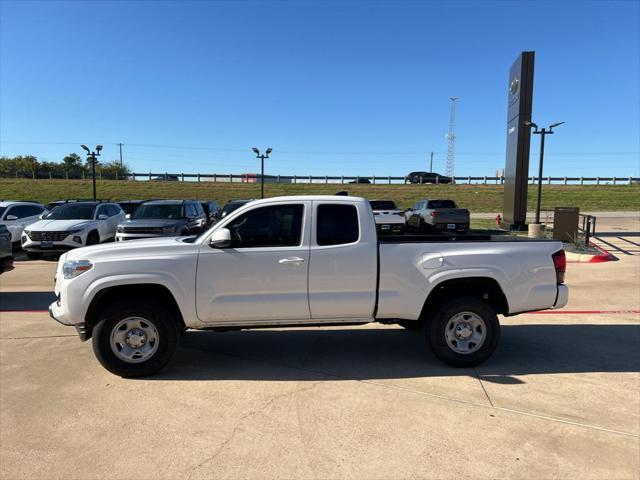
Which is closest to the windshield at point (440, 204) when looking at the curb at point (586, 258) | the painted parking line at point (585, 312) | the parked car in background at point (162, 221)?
the curb at point (586, 258)

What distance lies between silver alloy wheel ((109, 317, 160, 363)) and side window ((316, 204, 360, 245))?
1.90m

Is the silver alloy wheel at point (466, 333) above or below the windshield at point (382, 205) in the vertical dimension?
below

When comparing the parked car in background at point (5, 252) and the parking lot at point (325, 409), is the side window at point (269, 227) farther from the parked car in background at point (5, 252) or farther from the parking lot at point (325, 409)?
the parked car in background at point (5, 252)

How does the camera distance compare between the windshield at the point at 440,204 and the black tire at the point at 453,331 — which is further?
the windshield at the point at 440,204

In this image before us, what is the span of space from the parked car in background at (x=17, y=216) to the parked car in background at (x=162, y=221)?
12.0 ft

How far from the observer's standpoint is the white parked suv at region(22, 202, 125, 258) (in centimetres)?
1208

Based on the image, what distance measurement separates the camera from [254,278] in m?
4.41

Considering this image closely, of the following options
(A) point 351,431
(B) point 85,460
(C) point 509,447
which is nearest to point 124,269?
(B) point 85,460

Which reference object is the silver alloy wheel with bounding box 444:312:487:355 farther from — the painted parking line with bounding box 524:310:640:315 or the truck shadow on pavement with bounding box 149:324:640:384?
the painted parking line with bounding box 524:310:640:315

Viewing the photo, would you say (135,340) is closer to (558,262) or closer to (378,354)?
(378,354)

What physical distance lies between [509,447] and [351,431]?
Result: 114 centimetres

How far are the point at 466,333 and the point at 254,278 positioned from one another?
7.45 ft

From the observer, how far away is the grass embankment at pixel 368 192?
41.2 metres

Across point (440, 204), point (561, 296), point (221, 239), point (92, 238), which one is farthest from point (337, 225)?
point (440, 204)
